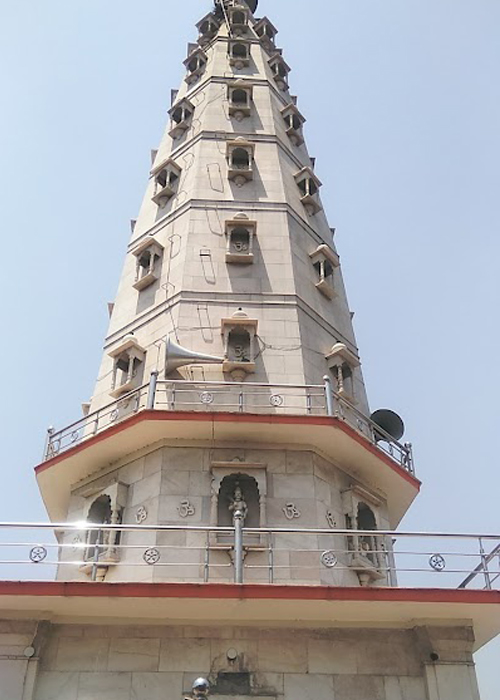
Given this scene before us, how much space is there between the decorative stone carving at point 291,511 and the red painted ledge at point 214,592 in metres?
2.25

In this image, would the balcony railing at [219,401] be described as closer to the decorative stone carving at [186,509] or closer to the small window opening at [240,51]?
the decorative stone carving at [186,509]

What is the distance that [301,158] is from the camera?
75.8 feet

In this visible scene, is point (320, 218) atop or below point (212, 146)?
below

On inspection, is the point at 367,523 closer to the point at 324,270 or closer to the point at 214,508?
the point at 214,508

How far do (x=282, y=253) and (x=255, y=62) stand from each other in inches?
416

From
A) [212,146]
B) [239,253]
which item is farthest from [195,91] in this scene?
[239,253]

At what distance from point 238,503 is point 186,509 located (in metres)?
0.93

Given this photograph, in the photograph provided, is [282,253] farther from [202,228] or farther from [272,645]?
[272,645]

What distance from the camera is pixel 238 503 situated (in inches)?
543

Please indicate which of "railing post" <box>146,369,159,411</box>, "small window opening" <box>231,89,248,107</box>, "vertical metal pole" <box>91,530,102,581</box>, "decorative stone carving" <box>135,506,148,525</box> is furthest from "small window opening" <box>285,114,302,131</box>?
"vertical metal pole" <box>91,530,102,581</box>

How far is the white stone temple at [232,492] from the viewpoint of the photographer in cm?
1161

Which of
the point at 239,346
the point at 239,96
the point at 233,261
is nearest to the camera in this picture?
the point at 239,346

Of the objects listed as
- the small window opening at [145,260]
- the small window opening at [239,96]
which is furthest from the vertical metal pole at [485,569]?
the small window opening at [239,96]

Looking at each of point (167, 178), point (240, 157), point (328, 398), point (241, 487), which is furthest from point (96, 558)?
point (240, 157)
